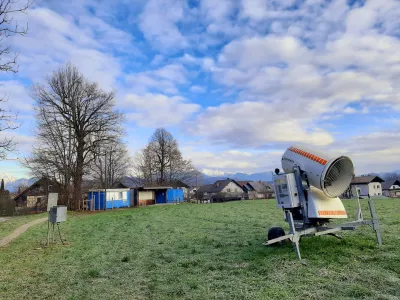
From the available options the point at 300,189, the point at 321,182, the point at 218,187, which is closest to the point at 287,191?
the point at 300,189

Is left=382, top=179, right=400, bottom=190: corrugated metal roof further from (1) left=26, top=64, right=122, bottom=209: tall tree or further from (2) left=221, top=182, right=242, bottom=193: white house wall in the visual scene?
(1) left=26, top=64, right=122, bottom=209: tall tree

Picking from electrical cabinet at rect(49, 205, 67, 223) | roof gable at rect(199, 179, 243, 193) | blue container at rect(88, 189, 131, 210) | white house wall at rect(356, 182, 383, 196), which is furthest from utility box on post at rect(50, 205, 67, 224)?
roof gable at rect(199, 179, 243, 193)

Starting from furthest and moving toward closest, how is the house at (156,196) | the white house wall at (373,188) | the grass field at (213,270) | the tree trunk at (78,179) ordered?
the white house wall at (373,188) < the house at (156,196) < the tree trunk at (78,179) < the grass field at (213,270)

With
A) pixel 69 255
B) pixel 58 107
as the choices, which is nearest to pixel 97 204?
pixel 58 107

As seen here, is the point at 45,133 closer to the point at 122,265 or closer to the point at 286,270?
the point at 122,265

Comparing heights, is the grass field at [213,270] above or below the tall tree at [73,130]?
below

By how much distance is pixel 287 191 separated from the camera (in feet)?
25.8

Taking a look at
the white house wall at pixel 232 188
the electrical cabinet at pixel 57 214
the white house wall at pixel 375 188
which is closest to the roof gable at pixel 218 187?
the white house wall at pixel 232 188

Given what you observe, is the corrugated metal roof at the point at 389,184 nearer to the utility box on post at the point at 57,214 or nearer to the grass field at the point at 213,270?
the grass field at the point at 213,270

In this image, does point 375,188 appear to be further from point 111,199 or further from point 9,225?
point 9,225

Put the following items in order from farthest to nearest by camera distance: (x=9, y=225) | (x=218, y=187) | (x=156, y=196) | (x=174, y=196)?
(x=218, y=187)
(x=174, y=196)
(x=156, y=196)
(x=9, y=225)

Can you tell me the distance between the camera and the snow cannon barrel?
7230 mm

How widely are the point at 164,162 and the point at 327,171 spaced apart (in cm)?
5689

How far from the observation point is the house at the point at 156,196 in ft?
160
